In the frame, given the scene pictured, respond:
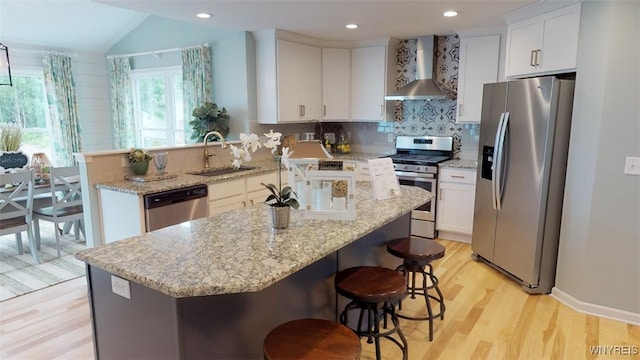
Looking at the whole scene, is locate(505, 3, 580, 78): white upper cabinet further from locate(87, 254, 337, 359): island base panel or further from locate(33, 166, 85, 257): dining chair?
locate(33, 166, 85, 257): dining chair

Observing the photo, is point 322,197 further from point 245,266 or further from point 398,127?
point 398,127

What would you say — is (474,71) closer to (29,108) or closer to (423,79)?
(423,79)

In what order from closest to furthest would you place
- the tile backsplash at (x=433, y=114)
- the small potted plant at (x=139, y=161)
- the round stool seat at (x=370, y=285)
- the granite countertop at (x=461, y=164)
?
the round stool seat at (x=370, y=285) → the small potted plant at (x=139, y=161) → the granite countertop at (x=461, y=164) → the tile backsplash at (x=433, y=114)

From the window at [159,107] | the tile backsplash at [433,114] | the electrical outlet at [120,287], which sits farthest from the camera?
the window at [159,107]

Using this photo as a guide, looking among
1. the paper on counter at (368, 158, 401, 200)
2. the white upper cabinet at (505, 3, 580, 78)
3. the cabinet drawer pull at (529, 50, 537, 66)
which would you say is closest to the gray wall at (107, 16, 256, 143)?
the paper on counter at (368, 158, 401, 200)

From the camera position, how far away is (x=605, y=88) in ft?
9.36

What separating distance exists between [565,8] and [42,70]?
6.74 meters

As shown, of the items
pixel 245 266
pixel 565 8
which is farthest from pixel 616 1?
pixel 245 266

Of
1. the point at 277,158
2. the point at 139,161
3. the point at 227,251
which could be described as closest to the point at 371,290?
the point at 227,251

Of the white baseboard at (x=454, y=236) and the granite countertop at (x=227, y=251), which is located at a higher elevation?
the granite countertop at (x=227, y=251)

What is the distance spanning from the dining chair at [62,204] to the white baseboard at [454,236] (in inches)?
161

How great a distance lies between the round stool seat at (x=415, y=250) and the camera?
2.57m

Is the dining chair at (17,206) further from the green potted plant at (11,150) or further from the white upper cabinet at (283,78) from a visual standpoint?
the white upper cabinet at (283,78)

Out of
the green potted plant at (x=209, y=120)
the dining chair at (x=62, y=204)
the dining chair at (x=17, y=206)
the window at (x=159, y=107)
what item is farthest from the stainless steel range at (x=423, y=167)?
the dining chair at (x=17, y=206)
